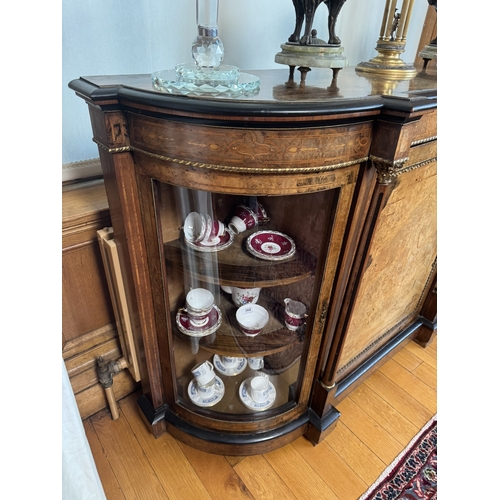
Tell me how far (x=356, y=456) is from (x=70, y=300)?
0.91 m

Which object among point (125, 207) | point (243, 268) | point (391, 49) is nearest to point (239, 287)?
point (243, 268)

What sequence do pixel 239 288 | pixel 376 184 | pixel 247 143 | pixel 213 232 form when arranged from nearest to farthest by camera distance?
pixel 247 143
pixel 376 184
pixel 213 232
pixel 239 288

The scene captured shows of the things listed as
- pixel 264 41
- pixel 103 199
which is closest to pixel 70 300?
pixel 103 199

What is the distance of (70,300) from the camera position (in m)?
0.91

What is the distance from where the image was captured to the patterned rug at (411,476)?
3.17 ft

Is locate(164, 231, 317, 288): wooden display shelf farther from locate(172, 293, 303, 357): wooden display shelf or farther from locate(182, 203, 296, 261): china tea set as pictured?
locate(172, 293, 303, 357): wooden display shelf

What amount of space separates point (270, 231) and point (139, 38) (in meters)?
0.53

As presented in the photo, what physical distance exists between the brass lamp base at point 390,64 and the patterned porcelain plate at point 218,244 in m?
0.52

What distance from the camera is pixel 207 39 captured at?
23.0 inches

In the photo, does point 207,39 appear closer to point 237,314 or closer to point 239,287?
point 239,287

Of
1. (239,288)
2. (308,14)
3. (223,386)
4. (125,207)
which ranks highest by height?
(308,14)

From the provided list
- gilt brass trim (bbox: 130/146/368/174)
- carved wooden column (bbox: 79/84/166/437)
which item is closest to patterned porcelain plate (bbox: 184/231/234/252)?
carved wooden column (bbox: 79/84/166/437)

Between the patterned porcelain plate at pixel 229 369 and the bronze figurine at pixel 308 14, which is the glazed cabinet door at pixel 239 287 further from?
the bronze figurine at pixel 308 14

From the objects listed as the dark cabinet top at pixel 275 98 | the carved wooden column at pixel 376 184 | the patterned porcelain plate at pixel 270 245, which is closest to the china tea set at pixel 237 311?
the patterned porcelain plate at pixel 270 245
